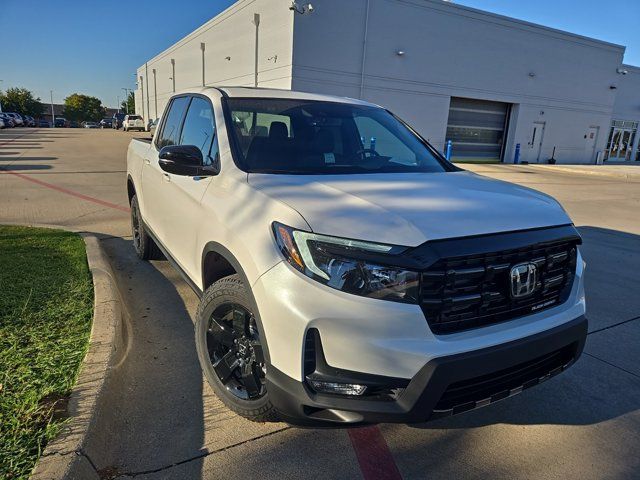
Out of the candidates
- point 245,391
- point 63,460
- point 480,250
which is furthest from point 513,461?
point 63,460

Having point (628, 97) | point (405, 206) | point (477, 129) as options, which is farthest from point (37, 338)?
point (628, 97)

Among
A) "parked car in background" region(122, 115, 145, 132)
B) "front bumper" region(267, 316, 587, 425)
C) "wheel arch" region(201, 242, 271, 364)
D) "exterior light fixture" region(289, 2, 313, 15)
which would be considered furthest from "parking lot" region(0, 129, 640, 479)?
"parked car in background" region(122, 115, 145, 132)

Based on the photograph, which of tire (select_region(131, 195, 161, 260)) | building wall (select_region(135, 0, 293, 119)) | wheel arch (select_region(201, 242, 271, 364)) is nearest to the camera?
wheel arch (select_region(201, 242, 271, 364))

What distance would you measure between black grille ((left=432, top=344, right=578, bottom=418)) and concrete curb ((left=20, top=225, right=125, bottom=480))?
63.9 inches

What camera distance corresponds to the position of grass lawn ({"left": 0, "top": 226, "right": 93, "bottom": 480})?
2.27m

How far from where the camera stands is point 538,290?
93.0 inches

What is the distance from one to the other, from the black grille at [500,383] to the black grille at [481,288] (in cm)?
25

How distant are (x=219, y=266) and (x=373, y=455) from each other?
4.56 ft

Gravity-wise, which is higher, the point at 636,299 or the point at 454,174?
the point at 454,174

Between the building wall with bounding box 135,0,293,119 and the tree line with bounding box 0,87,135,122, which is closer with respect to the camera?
the building wall with bounding box 135,0,293,119

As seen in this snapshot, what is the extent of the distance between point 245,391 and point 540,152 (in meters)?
32.3

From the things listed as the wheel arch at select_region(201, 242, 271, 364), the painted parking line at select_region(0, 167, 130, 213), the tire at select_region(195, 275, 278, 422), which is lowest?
the painted parking line at select_region(0, 167, 130, 213)

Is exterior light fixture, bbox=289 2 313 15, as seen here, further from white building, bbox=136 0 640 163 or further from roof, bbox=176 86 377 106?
roof, bbox=176 86 377 106

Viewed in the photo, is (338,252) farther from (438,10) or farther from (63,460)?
(438,10)
